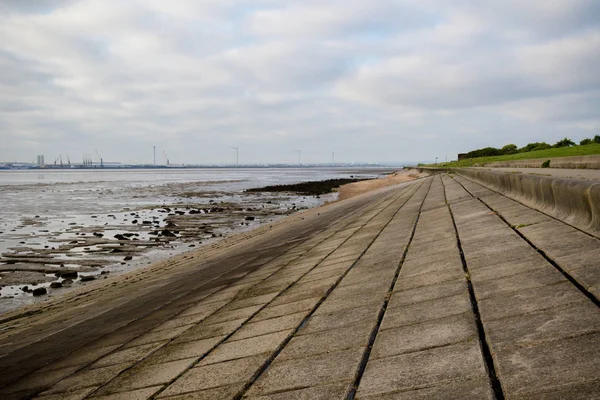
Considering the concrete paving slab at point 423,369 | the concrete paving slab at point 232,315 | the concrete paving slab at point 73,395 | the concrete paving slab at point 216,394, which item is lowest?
the concrete paving slab at point 73,395

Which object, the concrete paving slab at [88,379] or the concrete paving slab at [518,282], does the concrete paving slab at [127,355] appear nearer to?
the concrete paving slab at [88,379]

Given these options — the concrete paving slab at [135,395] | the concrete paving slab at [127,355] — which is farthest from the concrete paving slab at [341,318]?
the concrete paving slab at [127,355]

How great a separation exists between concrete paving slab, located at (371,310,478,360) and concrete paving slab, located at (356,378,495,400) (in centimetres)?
52

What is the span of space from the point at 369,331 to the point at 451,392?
118 cm

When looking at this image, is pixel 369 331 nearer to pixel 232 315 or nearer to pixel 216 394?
pixel 216 394

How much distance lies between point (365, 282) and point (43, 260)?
14.9m

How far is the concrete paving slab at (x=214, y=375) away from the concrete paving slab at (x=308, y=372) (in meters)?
0.18

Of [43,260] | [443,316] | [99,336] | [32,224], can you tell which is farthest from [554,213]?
[32,224]

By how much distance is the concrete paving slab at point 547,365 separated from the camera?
222 cm

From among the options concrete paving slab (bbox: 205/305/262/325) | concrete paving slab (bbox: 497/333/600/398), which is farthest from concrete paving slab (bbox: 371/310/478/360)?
concrete paving slab (bbox: 205/305/262/325)

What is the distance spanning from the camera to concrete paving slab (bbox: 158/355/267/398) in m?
3.24

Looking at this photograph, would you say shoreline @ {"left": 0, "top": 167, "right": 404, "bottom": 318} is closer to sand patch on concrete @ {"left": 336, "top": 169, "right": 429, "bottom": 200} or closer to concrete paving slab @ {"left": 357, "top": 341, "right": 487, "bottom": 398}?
concrete paving slab @ {"left": 357, "top": 341, "right": 487, "bottom": 398}

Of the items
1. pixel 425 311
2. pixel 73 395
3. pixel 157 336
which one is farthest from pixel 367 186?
pixel 73 395

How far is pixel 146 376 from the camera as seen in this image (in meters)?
3.80
